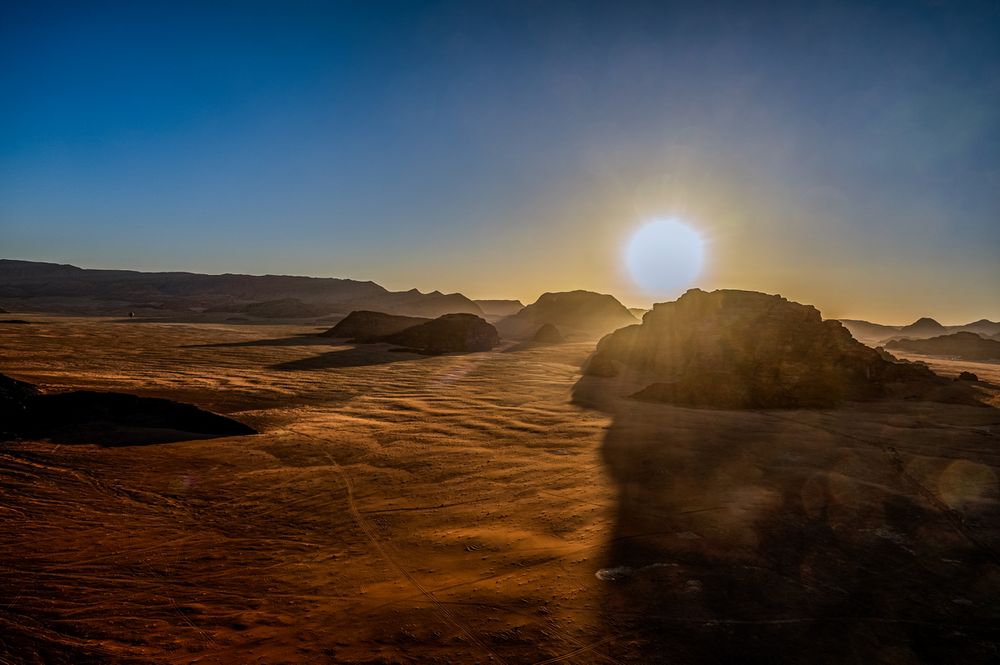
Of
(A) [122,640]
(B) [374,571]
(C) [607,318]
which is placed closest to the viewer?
(A) [122,640]

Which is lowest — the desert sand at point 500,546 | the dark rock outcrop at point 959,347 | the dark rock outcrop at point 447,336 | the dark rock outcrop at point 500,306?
the desert sand at point 500,546

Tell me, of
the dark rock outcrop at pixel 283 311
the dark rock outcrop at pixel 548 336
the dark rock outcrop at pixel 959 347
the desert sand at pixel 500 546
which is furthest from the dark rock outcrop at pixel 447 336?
the dark rock outcrop at pixel 959 347

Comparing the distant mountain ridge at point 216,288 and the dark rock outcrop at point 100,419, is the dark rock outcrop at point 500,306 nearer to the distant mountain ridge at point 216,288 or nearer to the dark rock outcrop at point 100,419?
the distant mountain ridge at point 216,288

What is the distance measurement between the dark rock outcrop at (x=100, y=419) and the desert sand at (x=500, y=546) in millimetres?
599

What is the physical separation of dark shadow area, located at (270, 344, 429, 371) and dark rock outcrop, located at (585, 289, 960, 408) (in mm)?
10446

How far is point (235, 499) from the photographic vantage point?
602 centimetres

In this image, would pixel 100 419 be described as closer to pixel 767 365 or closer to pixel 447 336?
pixel 767 365

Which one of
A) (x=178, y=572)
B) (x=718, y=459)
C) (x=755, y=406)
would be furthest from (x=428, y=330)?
(x=178, y=572)

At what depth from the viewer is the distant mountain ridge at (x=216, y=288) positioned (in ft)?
322

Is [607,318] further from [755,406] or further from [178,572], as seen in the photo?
[178,572]

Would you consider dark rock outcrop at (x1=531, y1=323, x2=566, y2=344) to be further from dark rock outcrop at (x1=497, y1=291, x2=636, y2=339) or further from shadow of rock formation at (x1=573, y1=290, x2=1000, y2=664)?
shadow of rock formation at (x1=573, y1=290, x2=1000, y2=664)

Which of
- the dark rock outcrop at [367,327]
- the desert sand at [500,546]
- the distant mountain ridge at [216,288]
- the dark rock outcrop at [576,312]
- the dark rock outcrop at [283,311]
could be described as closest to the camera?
the desert sand at [500,546]

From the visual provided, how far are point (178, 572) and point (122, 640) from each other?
38.5 inches

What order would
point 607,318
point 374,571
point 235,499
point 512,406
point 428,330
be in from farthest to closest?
point 607,318 → point 428,330 → point 512,406 → point 235,499 → point 374,571
